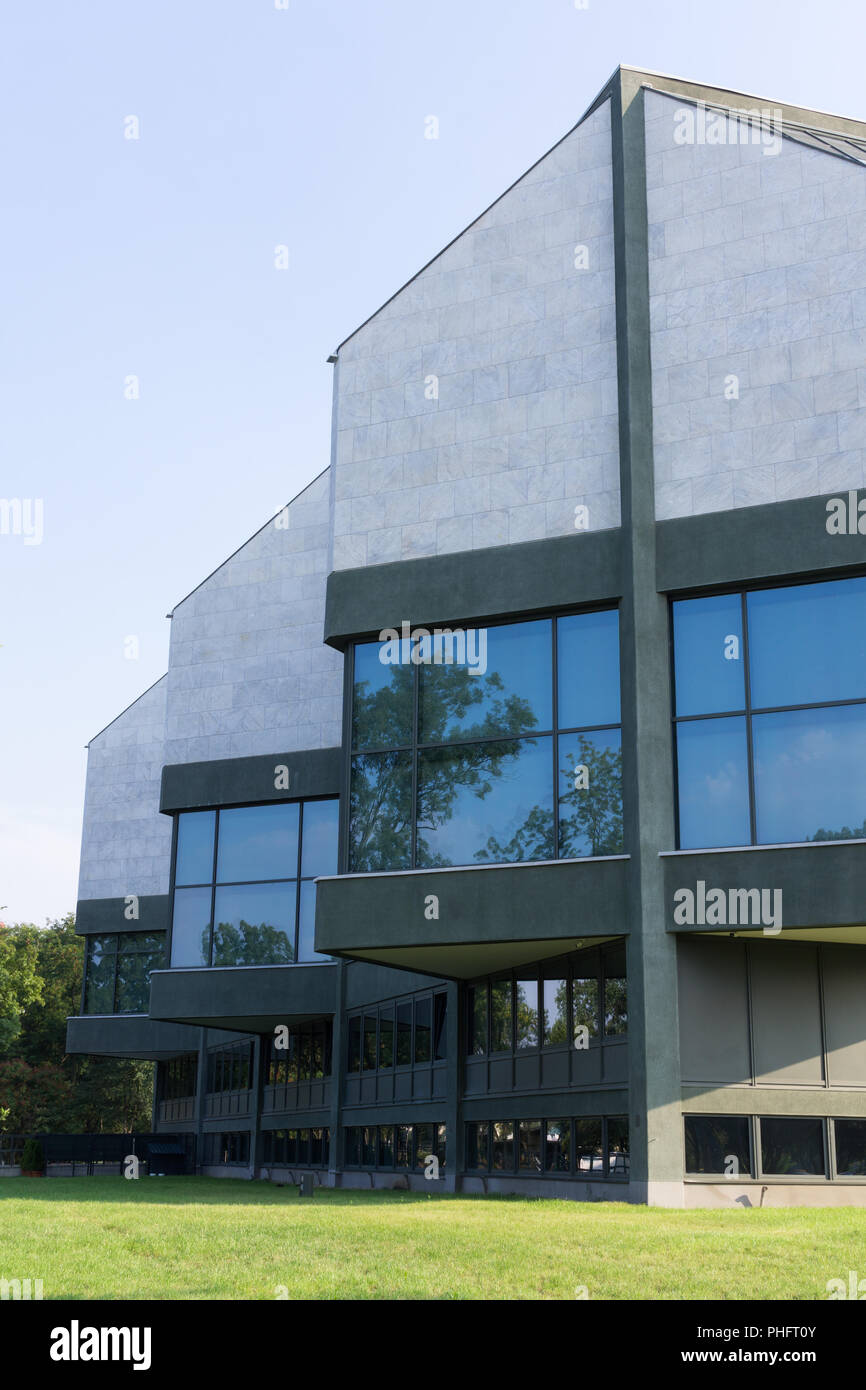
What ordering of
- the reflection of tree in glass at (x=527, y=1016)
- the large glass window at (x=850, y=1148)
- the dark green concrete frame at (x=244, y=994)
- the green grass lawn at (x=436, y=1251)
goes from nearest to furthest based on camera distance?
the green grass lawn at (x=436, y=1251)
the large glass window at (x=850, y=1148)
the reflection of tree in glass at (x=527, y=1016)
the dark green concrete frame at (x=244, y=994)

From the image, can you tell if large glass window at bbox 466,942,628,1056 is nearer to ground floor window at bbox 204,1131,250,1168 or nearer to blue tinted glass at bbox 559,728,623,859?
blue tinted glass at bbox 559,728,623,859

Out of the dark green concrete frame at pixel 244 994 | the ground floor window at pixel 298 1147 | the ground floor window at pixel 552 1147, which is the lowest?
the ground floor window at pixel 298 1147

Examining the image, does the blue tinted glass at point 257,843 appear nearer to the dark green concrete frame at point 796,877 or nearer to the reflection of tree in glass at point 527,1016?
the reflection of tree in glass at point 527,1016

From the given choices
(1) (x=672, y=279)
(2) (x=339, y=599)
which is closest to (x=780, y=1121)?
(2) (x=339, y=599)

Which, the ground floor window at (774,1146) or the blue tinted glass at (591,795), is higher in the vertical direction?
the blue tinted glass at (591,795)

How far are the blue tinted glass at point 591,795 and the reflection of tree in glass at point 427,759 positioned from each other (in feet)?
3.63

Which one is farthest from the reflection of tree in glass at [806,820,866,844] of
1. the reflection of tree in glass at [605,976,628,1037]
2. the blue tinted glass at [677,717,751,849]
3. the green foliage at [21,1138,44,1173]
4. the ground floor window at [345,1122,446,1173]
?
the green foliage at [21,1138,44,1173]

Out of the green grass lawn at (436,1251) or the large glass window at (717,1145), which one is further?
the large glass window at (717,1145)

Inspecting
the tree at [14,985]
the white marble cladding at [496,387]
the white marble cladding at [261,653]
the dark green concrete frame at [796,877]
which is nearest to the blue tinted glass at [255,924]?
the white marble cladding at [261,653]

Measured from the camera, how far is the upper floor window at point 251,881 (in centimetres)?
3694

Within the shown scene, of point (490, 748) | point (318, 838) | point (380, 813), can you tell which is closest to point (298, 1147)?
point (318, 838)

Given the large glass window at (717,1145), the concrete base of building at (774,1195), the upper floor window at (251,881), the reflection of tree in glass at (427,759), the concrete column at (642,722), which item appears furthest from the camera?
the upper floor window at (251,881)

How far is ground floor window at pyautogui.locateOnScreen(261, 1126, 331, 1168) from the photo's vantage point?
38.4 m
